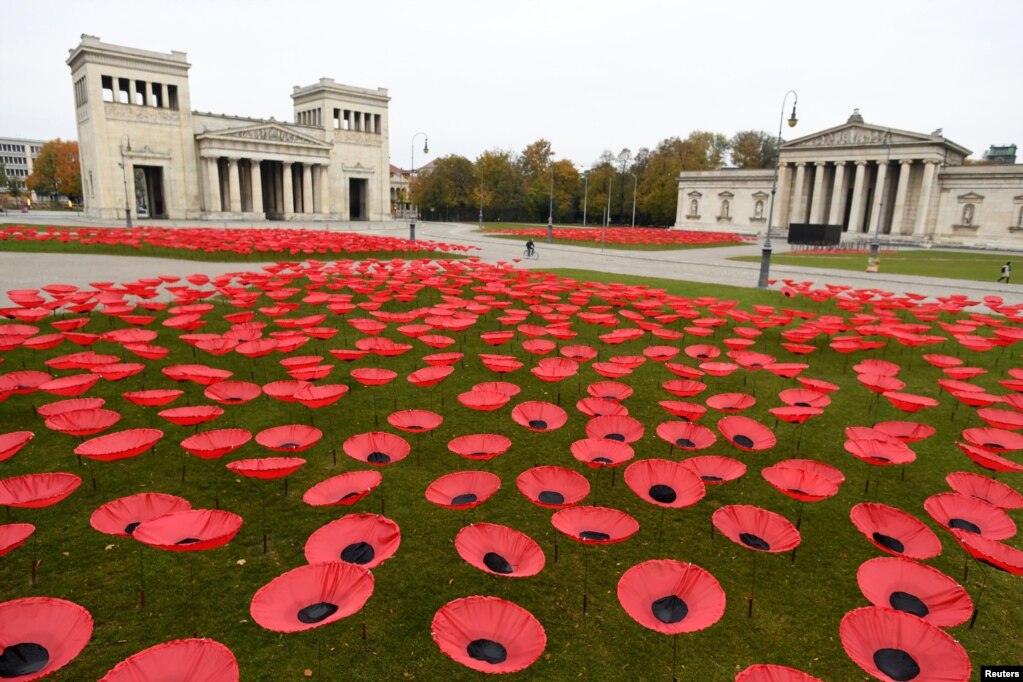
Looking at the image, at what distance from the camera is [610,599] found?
4.67m

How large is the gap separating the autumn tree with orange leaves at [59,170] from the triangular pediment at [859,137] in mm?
117902

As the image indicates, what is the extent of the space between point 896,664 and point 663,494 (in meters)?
2.18

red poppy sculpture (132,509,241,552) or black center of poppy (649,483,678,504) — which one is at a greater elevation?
red poppy sculpture (132,509,241,552)

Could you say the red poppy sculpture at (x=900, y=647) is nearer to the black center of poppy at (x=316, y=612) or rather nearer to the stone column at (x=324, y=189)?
the black center of poppy at (x=316, y=612)

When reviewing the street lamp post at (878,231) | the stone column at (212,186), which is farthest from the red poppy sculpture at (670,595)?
the stone column at (212,186)

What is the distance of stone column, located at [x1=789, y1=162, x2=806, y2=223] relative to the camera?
74.4 metres

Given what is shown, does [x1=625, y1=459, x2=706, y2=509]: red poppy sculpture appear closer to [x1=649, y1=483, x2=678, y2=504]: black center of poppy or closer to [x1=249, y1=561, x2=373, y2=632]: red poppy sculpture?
[x1=649, y1=483, x2=678, y2=504]: black center of poppy

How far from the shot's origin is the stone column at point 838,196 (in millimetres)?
71250

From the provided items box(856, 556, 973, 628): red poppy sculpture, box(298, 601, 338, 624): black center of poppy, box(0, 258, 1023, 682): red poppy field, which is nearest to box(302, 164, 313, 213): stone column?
box(0, 258, 1023, 682): red poppy field

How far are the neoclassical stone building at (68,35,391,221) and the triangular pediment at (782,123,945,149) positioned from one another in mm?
56617

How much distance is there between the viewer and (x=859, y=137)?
69438 millimetres

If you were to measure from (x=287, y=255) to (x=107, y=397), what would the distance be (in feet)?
56.4

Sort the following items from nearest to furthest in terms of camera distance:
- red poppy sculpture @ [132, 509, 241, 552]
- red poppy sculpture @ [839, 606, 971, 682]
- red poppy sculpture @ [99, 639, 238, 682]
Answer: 1. red poppy sculpture @ [99, 639, 238, 682]
2. red poppy sculpture @ [839, 606, 971, 682]
3. red poppy sculpture @ [132, 509, 241, 552]

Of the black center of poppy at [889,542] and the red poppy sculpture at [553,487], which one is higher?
the red poppy sculpture at [553,487]
